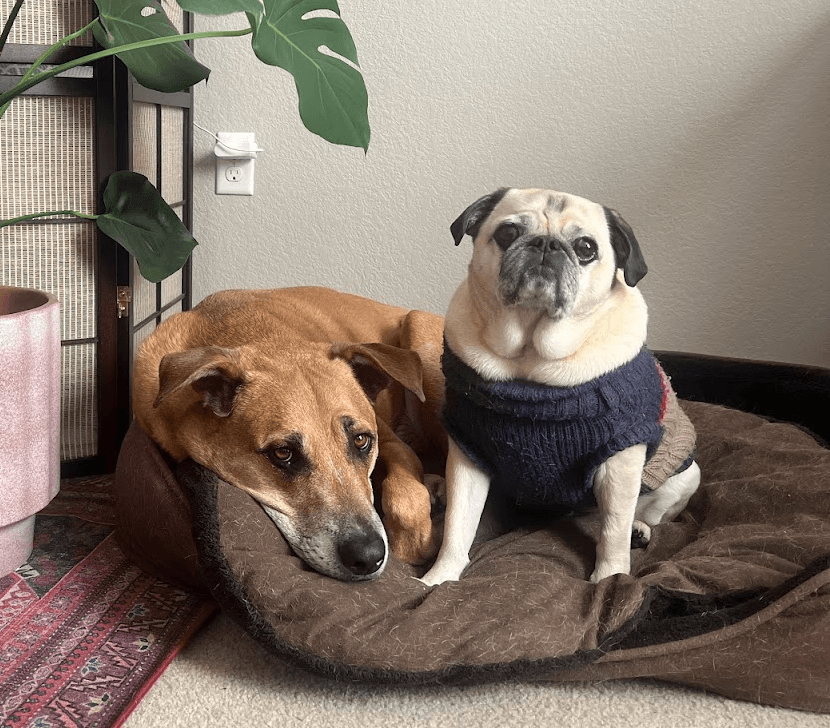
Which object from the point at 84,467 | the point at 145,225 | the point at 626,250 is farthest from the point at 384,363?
the point at 84,467

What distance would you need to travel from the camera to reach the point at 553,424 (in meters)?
1.77

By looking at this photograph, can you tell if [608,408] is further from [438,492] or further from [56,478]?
[56,478]

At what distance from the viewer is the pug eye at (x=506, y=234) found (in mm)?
1739

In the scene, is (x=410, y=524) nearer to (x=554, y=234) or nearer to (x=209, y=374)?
(x=209, y=374)

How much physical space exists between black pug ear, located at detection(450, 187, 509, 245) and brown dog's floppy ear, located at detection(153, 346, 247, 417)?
52 centimetres

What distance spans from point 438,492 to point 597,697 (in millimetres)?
667

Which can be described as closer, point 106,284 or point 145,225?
point 145,225

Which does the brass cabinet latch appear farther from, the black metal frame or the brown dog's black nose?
the brown dog's black nose

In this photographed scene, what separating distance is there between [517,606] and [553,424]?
0.38 metres

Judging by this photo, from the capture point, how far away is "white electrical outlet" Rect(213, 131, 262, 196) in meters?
2.90

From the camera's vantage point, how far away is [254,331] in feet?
6.52

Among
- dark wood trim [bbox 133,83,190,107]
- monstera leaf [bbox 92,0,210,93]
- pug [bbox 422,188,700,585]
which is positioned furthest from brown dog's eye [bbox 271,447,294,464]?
dark wood trim [bbox 133,83,190,107]

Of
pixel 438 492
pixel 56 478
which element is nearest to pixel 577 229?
pixel 438 492

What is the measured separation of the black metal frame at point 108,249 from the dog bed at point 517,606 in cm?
57
